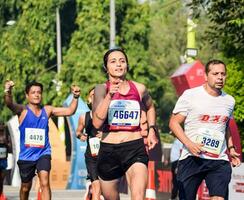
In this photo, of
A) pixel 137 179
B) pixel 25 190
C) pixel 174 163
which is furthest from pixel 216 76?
pixel 174 163

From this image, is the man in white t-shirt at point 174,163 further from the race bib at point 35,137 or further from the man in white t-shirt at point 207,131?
the man in white t-shirt at point 207,131

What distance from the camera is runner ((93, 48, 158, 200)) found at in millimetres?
10820

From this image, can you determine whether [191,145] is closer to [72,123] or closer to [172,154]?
[172,154]

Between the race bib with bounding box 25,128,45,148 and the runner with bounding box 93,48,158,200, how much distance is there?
405 cm

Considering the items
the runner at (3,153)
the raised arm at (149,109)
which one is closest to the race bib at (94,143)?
the runner at (3,153)

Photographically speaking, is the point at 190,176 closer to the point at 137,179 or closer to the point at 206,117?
the point at 206,117

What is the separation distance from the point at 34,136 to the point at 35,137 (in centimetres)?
3

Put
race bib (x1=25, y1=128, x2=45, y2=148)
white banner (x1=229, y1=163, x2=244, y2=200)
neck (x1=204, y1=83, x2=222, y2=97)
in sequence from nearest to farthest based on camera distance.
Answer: neck (x1=204, y1=83, x2=222, y2=97) < race bib (x1=25, y1=128, x2=45, y2=148) < white banner (x1=229, y1=163, x2=244, y2=200)

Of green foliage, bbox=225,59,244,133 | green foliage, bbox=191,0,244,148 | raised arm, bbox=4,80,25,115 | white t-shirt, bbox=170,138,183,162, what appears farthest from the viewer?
white t-shirt, bbox=170,138,183,162

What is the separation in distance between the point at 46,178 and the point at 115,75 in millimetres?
4311

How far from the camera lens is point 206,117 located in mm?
11516

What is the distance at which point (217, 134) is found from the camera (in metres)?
11.6

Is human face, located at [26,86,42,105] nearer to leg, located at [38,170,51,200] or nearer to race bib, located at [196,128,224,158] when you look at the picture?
leg, located at [38,170,51,200]

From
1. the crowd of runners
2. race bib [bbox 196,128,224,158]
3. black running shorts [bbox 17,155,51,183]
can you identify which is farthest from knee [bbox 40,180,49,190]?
race bib [bbox 196,128,224,158]
